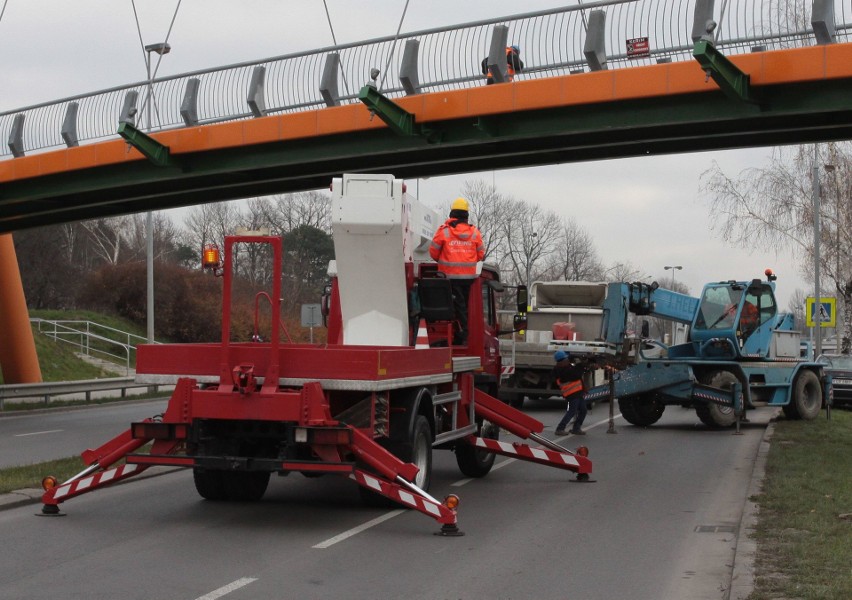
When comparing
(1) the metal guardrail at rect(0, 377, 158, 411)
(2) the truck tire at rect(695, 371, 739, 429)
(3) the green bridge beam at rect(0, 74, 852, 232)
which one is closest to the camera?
(3) the green bridge beam at rect(0, 74, 852, 232)

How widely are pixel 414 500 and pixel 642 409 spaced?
14.7 metres

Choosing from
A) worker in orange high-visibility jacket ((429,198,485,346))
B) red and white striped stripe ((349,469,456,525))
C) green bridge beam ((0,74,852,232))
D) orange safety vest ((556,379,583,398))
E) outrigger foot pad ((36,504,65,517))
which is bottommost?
outrigger foot pad ((36,504,65,517))

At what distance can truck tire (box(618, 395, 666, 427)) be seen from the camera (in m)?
23.3

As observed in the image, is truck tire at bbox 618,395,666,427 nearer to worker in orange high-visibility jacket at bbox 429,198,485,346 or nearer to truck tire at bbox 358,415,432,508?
worker in orange high-visibility jacket at bbox 429,198,485,346

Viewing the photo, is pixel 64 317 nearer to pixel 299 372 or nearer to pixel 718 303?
pixel 718 303

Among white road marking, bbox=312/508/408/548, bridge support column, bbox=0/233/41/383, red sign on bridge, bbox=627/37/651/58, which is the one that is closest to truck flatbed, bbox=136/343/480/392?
white road marking, bbox=312/508/408/548

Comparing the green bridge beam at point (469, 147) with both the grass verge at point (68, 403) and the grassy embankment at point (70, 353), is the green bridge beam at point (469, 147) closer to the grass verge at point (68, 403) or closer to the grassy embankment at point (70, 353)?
the grass verge at point (68, 403)

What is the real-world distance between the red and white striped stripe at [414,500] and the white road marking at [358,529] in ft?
1.42

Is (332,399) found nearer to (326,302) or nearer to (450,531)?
(450,531)

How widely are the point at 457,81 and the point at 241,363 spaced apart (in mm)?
10461

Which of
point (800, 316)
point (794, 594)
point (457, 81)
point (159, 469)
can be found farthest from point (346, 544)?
point (800, 316)

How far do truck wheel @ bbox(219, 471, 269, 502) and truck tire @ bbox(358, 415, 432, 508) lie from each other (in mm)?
1186

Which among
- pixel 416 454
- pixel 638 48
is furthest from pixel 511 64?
pixel 416 454

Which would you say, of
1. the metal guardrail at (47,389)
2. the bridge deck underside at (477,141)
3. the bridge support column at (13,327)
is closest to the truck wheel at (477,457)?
the bridge deck underside at (477,141)
